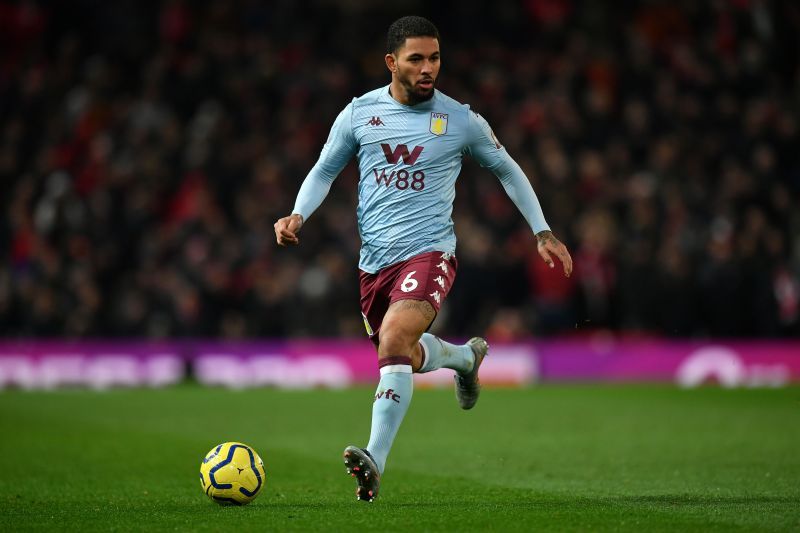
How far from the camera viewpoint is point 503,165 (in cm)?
751

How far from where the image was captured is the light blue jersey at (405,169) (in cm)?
732

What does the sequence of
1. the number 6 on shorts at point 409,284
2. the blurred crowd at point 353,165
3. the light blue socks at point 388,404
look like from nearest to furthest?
the light blue socks at point 388,404, the number 6 on shorts at point 409,284, the blurred crowd at point 353,165

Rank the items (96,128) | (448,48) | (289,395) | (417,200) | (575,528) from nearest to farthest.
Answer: (575,528)
(417,200)
(289,395)
(96,128)
(448,48)

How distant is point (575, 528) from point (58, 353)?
46.1 ft

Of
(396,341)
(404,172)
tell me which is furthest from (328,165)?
(396,341)

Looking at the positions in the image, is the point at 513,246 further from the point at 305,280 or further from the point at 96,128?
the point at 96,128

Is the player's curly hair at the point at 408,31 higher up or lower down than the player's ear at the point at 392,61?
higher up

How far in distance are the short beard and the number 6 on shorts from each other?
1021 mm

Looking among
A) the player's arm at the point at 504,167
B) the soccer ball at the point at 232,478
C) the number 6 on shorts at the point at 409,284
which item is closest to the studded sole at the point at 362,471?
the soccer ball at the point at 232,478

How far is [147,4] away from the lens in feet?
74.4

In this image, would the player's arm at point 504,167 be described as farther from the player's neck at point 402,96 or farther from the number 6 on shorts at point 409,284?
the number 6 on shorts at point 409,284

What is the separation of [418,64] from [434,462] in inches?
135

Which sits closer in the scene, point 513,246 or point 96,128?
point 513,246

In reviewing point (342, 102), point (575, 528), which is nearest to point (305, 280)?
point (342, 102)
